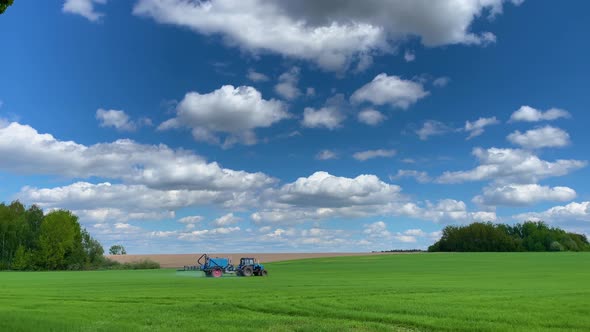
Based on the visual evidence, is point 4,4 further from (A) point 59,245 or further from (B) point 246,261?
(A) point 59,245

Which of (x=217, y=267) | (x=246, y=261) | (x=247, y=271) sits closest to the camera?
(x=247, y=271)

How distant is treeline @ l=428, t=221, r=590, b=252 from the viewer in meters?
145

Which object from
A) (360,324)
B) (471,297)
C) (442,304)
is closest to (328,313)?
(360,324)

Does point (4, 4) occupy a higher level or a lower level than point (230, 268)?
higher

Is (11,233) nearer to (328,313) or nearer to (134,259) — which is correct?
(134,259)

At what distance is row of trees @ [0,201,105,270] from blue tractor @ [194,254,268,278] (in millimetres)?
65043

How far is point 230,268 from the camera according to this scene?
203ft

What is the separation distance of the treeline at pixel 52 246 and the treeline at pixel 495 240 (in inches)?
3554

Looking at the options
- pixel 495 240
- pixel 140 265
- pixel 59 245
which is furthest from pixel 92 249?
pixel 495 240

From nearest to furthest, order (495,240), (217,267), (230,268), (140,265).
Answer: (217,267) < (230,268) < (140,265) < (495,240)

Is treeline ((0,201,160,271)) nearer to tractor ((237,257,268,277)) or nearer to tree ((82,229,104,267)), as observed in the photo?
tree ((82,229,104,267))

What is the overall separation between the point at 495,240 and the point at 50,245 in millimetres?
115192

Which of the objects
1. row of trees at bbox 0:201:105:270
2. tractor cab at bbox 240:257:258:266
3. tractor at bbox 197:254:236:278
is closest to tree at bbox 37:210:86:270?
row of trees at bbox 0:201:105:270

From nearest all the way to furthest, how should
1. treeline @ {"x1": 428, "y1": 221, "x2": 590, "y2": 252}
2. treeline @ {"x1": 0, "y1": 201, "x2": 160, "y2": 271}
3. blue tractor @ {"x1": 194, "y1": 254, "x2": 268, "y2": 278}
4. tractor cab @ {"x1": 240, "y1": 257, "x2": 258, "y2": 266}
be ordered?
blue tractor @ {"x1": 194, "y1": 254, "x2": 268, "y2": 278} → tractor cab @ {"x1": 240, "y1": 257, "x2": 258, "y2": 266} → treeline @ {"x1": 0, "y1": 201, "x2": 160, "y2": 271} → treeline @ {"x1": 428, "y1": 221, "x2": 590, "y2": 252}
